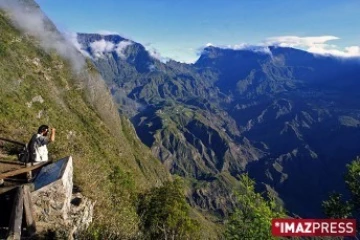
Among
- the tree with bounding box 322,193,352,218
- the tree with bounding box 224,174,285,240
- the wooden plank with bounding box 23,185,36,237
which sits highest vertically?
the wooden plank with bounding box 23,185,36,237

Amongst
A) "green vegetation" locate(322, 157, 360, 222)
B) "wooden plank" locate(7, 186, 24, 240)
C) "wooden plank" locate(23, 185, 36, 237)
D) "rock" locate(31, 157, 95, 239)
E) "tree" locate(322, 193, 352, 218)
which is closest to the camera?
"wooden plank" locate(7, 186, 24, 240)

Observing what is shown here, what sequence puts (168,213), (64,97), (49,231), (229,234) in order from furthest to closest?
1. (64,97)
2. (168,213)
3. (229,234)
4. (49,231)

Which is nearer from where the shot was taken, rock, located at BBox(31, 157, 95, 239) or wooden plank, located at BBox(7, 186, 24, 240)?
wooden plank, located at BBox(7, 186, 24, 240)

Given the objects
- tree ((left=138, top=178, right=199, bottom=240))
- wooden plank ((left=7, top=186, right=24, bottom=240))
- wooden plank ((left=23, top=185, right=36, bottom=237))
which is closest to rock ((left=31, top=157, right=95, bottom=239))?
wooden plank ((left=23, top=185, right=36, bottom=237))

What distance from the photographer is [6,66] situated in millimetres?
130125

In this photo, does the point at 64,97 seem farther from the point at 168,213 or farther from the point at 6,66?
the point at 168,213

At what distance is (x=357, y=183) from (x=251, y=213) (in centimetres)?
2854

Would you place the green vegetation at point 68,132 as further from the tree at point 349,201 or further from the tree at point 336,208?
the tree at point 349,201

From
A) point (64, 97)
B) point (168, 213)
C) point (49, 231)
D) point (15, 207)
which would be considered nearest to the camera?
point (15, 207)

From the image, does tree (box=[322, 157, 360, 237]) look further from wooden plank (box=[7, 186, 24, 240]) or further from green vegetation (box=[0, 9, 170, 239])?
wooden plank (box=[7, 186, 24, 240])

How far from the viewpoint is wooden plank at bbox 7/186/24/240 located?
14.4 m

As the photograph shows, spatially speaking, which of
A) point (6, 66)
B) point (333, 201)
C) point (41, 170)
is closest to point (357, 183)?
point (333, 201)

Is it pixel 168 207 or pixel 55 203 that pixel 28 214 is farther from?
pixel 168 207

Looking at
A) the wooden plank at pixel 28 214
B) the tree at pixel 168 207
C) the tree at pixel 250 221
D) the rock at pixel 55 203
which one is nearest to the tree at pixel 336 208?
the tree at pixel 168 207
